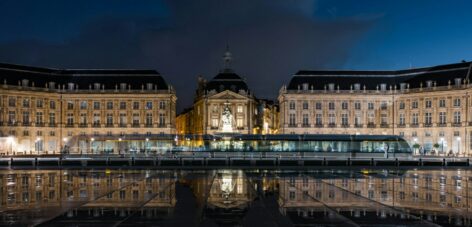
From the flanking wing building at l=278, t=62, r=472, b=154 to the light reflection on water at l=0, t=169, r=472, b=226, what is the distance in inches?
3289

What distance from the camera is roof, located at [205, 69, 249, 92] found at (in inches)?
5128

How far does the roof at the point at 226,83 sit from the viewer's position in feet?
427

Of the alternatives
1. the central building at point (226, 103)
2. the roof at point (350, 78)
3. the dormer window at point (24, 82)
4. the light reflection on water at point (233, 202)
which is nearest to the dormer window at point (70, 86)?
the dormer window at point (24, 82)

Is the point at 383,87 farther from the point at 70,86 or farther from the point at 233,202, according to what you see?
the point at 233,202

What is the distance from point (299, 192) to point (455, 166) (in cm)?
3252

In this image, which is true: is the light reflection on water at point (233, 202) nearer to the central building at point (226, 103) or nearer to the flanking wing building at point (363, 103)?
the flanking wing building at point (363, 103)

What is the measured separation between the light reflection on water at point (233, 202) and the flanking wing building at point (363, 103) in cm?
8355

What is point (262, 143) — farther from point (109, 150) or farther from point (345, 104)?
point (345, 104)

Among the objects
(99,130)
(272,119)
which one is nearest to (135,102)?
(99,130)

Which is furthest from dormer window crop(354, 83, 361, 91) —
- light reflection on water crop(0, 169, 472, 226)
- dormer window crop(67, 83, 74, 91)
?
light reflection on water crop(0, 169, 472, 226)

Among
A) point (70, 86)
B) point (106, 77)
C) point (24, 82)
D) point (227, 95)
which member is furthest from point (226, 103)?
Result: point (24, 82)

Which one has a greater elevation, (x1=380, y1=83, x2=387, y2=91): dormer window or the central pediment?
(x1=380, y1=83, x2=387, y2=91): dormer window

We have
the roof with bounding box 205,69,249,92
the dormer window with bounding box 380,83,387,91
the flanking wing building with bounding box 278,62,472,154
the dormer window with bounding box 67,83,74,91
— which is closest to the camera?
the flanking wing building with bounding box 278,62,472,154

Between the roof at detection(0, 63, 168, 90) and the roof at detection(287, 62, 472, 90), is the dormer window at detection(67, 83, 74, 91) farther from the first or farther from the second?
the roof at detection(287, 62, 472, 90)
